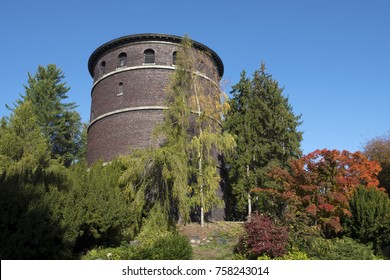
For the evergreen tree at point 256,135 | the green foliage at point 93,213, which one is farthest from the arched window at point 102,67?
the green foliage at point 93,213

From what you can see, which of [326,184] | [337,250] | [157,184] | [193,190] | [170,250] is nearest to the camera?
[170,250]

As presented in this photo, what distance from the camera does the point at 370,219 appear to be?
13.7 metres

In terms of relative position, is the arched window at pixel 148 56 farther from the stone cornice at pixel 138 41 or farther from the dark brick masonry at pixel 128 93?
the stone cornice at pixel 138 41

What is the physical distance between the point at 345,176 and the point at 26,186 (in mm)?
12745

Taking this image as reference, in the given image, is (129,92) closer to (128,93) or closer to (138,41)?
(128,93)

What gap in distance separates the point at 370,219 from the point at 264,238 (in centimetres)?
512

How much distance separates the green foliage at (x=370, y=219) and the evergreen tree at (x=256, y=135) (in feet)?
21.5

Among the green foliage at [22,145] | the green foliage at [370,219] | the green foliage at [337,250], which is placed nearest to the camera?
the green foliage at [337,250]

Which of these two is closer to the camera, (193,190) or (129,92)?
(193,190)

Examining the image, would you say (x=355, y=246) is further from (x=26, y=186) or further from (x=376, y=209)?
(x=26, y=186)

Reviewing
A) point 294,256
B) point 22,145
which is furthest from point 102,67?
point 294,256

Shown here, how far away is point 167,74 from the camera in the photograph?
21953 mm

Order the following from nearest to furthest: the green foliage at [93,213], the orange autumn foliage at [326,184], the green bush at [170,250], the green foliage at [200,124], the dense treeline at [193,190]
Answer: the green bush at [170,250] → the dense treeline at [193,190] → the green foliage at [93,213] → the orange autumn foliage at [326,184] → the green foliage at [200,124]

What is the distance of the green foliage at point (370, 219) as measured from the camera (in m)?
13.7
